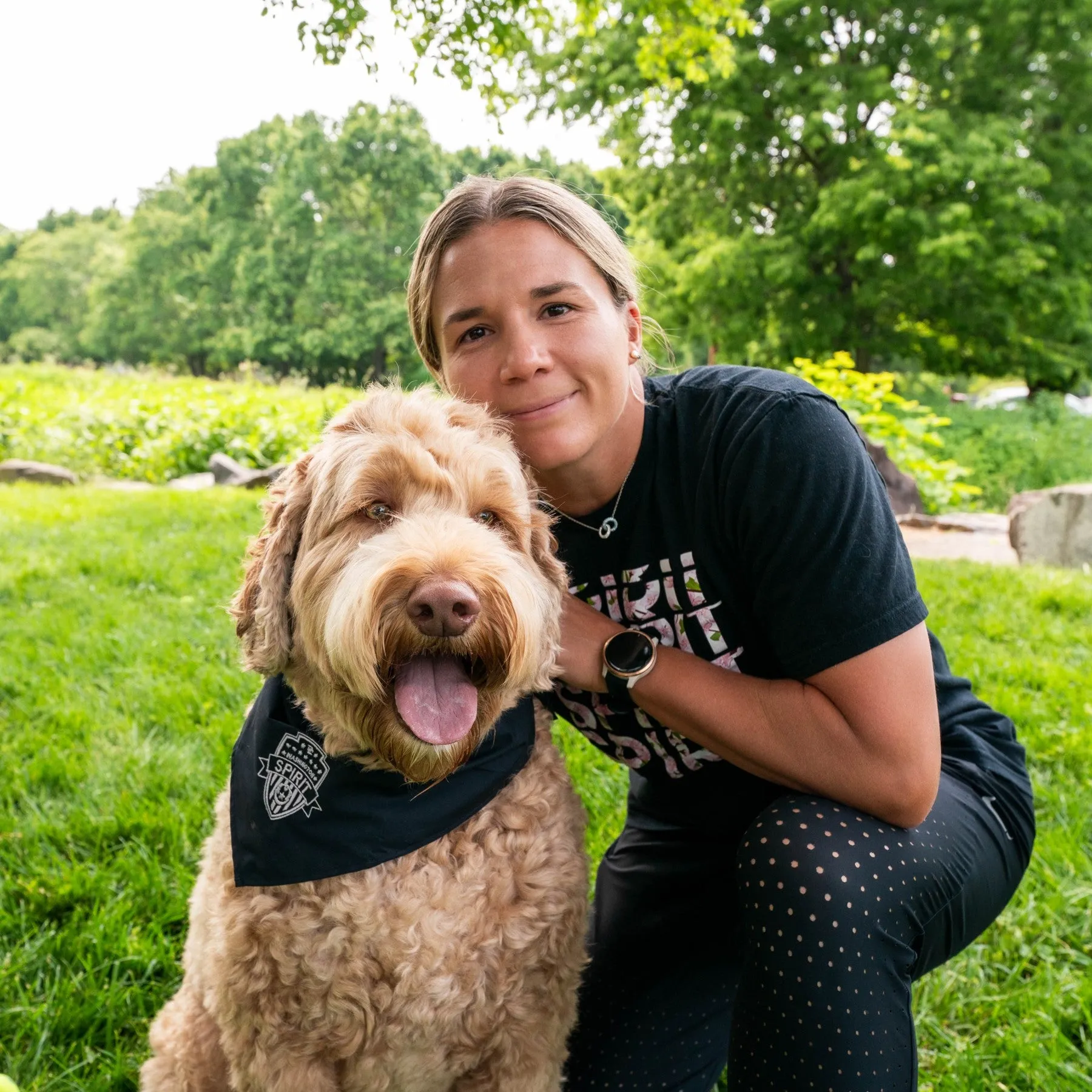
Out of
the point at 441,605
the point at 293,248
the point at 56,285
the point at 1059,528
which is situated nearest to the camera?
the point at 441,605

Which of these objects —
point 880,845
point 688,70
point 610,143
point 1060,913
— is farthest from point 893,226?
point 880,845

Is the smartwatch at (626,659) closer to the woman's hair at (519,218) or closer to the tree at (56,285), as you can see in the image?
the woman's hair at (519,218)

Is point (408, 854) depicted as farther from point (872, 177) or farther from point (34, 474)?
point (872, 177)

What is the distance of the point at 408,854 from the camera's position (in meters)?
1.81

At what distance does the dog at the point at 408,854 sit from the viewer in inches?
64.9

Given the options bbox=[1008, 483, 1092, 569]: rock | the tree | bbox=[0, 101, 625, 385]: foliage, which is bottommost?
the tree

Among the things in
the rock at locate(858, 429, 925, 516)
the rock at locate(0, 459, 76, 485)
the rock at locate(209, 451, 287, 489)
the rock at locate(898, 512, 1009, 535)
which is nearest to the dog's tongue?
the rock at locate(898, 512, 1009, 535)

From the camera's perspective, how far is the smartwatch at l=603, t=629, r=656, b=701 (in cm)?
183

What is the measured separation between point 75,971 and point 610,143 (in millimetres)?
17741

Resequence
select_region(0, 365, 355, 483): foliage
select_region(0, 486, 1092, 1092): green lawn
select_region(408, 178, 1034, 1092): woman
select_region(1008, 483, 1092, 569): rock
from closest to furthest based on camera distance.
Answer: select_region(408, 178, 1034, 1092): woman < select_region(0, 486, 1092, 1092): green lawn < select_region(1008, 483, 1092, 569): rock < select_region(0, 365, 355, 483): foliage

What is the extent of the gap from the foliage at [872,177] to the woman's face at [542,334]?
12.3m

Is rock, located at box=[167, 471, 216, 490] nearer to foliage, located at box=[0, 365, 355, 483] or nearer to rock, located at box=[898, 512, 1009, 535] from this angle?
foliage, located at box=[0, 365, 355, 483]

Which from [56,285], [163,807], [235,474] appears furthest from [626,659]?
[56,285]

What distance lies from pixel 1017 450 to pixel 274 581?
48.6 feet
